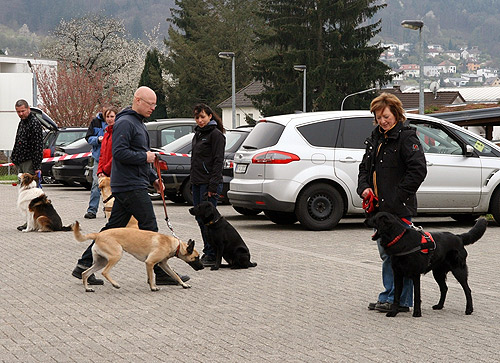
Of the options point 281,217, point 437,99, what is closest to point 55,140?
point 281,217

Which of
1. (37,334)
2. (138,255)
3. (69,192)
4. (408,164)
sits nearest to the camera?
(37,334)

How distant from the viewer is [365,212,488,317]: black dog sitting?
Result: 7227 mm

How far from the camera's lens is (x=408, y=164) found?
7.42 metres

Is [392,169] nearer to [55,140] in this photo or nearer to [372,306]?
[372,306]

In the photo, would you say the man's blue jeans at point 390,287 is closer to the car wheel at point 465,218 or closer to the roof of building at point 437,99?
the car wheel at point 465,218

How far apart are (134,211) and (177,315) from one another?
1.70 meters

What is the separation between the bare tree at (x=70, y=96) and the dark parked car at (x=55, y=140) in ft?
92.5

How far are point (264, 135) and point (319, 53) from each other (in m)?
46.1

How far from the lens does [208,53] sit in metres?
78.2

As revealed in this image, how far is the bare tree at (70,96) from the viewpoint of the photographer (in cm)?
5709

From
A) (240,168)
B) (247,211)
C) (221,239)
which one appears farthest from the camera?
(247,211)

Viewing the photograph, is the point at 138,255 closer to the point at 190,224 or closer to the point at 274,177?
the point at 274,177

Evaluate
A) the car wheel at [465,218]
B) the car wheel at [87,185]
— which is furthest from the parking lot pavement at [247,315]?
the car wheel at [87,185]

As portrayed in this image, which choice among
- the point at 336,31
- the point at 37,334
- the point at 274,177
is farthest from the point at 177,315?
the point at 336,31
